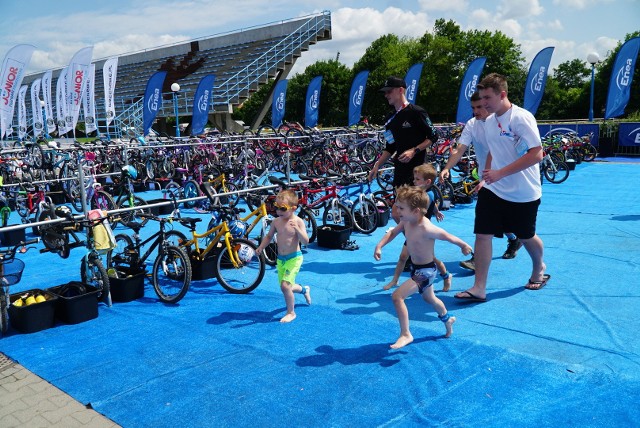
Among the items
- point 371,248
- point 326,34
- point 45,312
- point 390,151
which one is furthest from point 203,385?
point 326,34

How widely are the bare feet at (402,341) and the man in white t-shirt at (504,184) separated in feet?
3.61

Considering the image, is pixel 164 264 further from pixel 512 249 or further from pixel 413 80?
pixel 413 80

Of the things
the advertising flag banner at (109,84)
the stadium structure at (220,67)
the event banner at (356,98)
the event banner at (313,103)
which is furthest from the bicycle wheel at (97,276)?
the stadium structure at (220,67)

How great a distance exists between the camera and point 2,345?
427 centimetres

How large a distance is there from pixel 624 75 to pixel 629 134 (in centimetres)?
448

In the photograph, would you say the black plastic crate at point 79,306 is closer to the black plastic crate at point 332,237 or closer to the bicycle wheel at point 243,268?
the bicycle wheel at point 243,268

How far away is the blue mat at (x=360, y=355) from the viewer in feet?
10.1

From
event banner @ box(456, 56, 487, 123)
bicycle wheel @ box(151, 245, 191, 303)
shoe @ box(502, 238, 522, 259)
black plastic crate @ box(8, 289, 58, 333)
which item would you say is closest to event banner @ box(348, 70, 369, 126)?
event banner @ box(456, 56, 487, 123)

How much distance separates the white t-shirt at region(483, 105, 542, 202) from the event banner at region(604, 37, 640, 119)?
12.4m

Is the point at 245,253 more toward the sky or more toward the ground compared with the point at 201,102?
more toward the ground

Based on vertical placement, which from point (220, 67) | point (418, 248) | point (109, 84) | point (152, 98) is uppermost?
point (220, 67)

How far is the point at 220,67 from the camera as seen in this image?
124 ft

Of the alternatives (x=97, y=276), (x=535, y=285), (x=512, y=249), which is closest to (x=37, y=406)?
(x=97, y=276)

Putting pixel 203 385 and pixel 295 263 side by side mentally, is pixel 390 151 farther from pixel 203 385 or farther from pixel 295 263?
pixel 203 385
